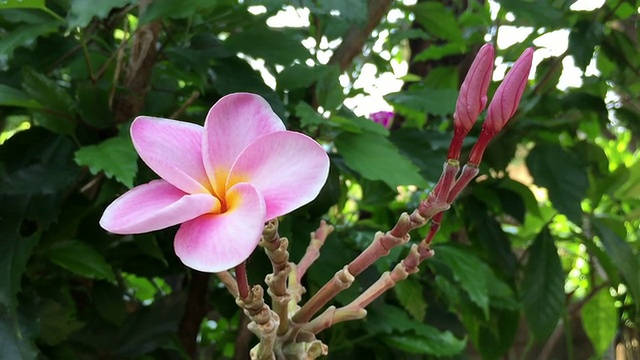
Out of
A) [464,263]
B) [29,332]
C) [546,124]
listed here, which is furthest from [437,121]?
[29,332]

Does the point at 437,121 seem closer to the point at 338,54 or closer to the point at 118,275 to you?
the point at 338,54

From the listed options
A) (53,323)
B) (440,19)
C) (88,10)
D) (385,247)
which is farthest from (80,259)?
(440,19)

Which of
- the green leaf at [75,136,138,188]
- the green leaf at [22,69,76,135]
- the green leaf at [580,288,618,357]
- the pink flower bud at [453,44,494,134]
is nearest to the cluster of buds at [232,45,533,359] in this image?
the pink flower bud at [453,44,494,134]

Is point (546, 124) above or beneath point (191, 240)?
beneath

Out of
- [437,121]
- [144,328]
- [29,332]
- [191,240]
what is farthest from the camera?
[437,121]

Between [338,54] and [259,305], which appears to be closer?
[259,305]

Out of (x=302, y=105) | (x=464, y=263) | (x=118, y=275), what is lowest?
(x=118, y=275)
